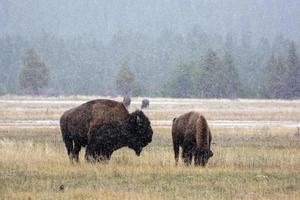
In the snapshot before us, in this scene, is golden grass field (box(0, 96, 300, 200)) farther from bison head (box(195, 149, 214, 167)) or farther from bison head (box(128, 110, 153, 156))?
bison head (box(128, 110, 153, 156))

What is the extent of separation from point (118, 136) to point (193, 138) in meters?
2.26

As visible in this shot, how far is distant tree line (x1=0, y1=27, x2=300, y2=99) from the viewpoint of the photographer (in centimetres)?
10438

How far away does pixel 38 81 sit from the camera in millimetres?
108188

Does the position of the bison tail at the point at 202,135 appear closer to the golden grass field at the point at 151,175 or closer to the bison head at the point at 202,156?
the bison head at the point at 202,156

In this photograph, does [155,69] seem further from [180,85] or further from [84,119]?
[84,119]

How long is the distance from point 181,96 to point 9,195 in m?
99.2

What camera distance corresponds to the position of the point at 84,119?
18.5 m

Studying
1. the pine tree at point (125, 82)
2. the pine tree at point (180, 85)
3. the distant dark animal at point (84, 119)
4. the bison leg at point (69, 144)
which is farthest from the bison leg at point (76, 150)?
the pine tree at point (180, 85)

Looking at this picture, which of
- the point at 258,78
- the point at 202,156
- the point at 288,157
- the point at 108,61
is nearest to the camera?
the point at 202,156

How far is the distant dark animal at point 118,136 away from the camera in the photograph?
18406mm

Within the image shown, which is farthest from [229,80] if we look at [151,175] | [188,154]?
[151,175]

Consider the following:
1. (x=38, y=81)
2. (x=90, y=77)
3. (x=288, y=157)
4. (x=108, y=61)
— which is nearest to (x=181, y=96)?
(x=38, y=81)

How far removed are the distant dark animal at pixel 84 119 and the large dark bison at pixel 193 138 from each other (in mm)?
1900

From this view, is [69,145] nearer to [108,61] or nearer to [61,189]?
[61,189]
